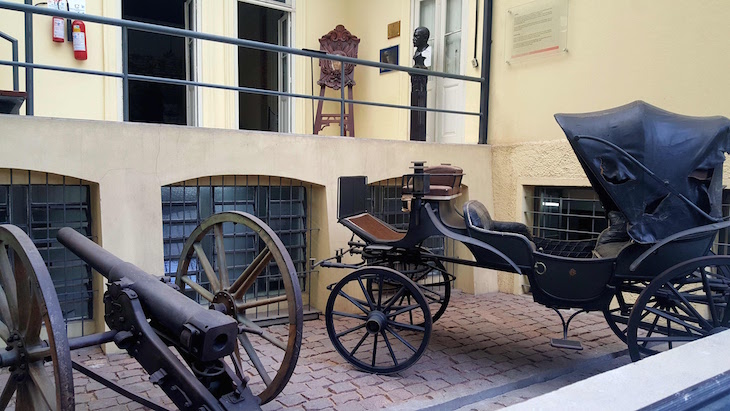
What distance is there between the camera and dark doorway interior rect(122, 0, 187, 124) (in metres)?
9.60

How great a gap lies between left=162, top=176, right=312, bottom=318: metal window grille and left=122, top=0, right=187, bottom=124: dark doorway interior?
169 inches

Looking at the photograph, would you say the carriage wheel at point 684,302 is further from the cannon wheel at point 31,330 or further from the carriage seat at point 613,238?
the cannon wheel at point 31,330

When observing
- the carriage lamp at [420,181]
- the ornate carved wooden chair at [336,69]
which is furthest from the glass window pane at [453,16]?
the carriage lamp at [420,181]

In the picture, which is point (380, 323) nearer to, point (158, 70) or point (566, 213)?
point (566, 213)

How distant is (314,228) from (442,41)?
13.6 ft

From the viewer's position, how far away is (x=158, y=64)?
982 cm

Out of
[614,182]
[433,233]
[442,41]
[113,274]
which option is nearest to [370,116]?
[442,41]

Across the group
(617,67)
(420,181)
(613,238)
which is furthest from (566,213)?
(420,181)

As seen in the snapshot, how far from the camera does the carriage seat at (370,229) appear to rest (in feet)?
16.0

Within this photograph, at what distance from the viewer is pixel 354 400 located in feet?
12.7

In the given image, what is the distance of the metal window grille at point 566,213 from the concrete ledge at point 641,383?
13.2ft

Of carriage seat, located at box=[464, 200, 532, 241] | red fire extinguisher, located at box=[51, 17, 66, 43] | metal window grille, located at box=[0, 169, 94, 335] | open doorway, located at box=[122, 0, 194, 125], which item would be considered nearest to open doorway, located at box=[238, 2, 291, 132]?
open doorway, located at box=[122, 0, 194, 125]

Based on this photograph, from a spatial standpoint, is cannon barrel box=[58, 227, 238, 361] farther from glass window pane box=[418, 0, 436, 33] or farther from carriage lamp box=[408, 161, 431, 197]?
glass window pane box=[418, 0, 436, 33]

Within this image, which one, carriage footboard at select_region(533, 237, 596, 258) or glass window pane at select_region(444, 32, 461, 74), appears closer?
carriage footboard at select_region(533, 237, 596, 258)
